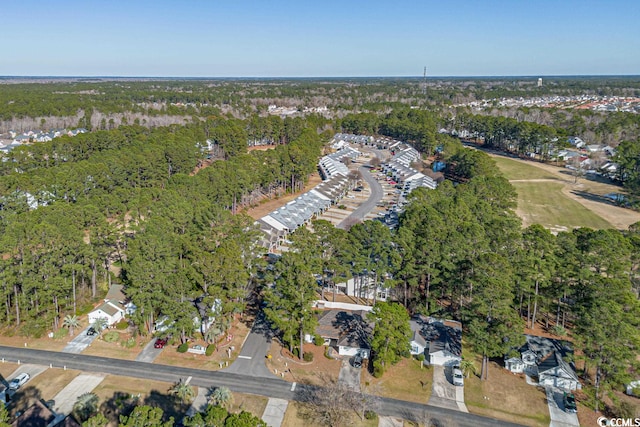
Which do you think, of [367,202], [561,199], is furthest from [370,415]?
[561,199]

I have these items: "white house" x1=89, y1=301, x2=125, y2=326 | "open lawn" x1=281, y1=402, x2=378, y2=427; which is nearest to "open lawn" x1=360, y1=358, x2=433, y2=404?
"open lawn" x1=281, y1=402, x2=378, y2=427

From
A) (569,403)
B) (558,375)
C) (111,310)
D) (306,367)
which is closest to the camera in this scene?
(569,403)

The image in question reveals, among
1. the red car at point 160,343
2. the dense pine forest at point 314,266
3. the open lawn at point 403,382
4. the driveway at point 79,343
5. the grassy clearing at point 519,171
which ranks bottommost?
the open lawn at point 403,382

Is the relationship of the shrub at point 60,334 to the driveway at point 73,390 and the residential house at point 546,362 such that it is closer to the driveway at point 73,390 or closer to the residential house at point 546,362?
the driveway at point 73,390

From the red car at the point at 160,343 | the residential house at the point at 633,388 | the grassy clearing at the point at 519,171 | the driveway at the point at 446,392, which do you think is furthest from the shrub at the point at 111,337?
the grassy clearing at the point at 519,171

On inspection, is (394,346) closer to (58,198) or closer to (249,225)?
(249,225)

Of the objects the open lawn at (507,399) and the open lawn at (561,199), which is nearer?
the open lawn at (507,399)

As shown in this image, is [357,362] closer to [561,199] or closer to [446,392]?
[446,392]
